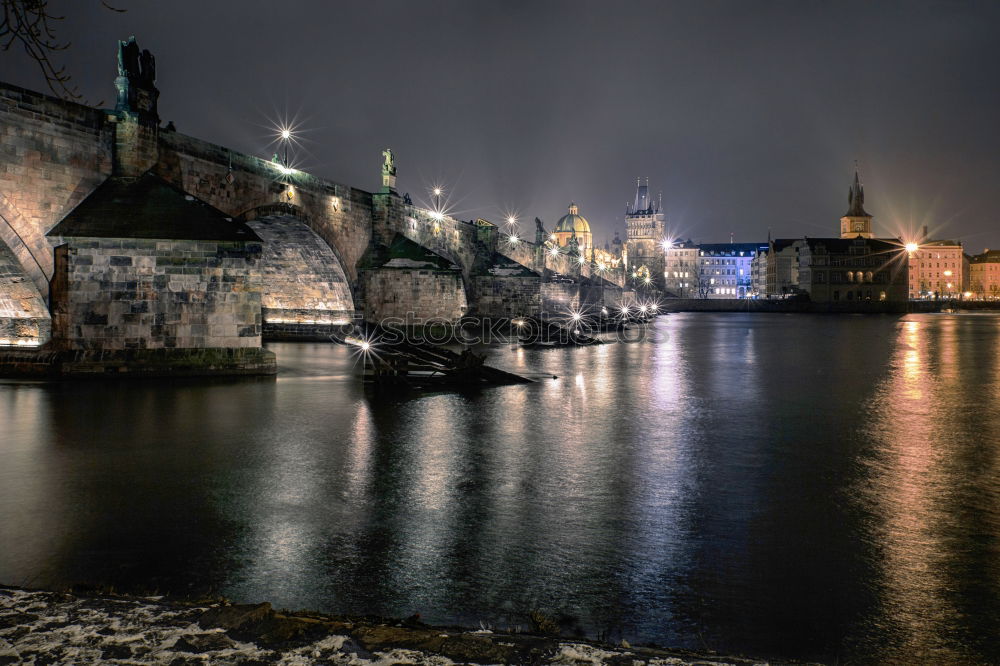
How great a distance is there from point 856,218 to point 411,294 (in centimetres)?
13154

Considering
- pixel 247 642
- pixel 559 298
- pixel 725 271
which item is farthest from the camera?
pixel 725 271

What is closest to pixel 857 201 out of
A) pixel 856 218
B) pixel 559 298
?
pixel 856 218

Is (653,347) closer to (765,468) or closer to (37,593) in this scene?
(765,468)

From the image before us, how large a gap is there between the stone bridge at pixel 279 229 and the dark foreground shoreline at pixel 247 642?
15.0 m

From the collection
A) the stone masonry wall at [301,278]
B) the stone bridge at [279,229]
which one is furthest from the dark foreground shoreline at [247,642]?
the stone masonry wall at [301,278]

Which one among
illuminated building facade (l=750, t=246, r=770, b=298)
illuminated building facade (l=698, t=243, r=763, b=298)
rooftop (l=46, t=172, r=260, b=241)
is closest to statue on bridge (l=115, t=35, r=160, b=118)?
rooftop (l=46, t=172, r=260, b=241)

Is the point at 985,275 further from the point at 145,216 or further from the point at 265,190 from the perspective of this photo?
the point at 145,216

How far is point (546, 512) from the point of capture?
5.96m

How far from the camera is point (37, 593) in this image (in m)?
3.43

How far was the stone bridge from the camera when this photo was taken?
15477 millimetres

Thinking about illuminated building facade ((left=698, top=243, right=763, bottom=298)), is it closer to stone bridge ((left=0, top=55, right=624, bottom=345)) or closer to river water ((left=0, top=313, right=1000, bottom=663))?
stone bridge ((left=0, top=55, right=624, bottom=345))

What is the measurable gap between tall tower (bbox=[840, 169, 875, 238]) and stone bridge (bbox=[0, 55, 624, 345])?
349 feet

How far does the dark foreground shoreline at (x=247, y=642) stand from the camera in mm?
2764

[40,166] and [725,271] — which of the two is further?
[725,271]
